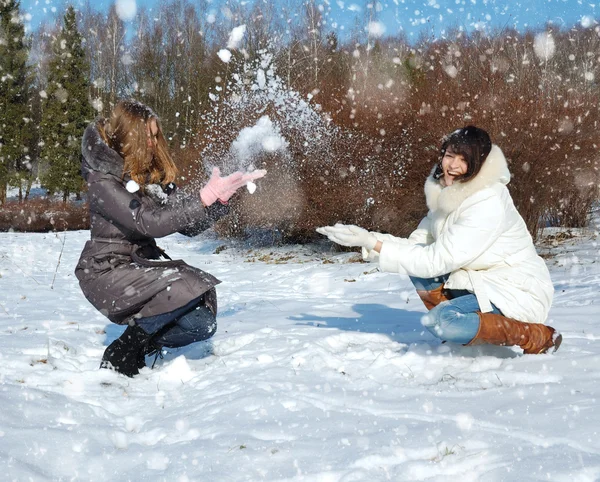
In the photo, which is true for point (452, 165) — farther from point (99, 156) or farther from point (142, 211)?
point (99, 156)

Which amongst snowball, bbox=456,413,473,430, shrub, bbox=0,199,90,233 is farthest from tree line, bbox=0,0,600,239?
snowball, bbox=456,413,473,430

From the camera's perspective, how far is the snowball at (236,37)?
28131 millimetres

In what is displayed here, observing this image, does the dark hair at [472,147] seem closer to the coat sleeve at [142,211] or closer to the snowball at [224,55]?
the coat sleeve at [142,211]

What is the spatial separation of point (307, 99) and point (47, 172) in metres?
19.0

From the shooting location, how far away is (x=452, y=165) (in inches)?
118

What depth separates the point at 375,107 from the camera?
34.1 ft

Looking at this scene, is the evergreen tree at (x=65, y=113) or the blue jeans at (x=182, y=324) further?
the evergreen tree at (x=65, y=113)

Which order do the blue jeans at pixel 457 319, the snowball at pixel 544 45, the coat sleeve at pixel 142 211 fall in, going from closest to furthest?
the blue jeans at pixel 457 319 → the coat sleeve at pixel 142 211 → the snowball at pixel 544 45

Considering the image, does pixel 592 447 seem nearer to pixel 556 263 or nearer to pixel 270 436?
pixel 270 436

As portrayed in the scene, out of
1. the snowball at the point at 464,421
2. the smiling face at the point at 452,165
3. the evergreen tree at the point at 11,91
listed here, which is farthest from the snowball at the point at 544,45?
the snowball at the point at 464,421

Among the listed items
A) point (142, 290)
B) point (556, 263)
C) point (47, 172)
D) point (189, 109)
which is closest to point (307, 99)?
point (556, 263)

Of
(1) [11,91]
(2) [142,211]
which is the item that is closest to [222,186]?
(2) [142,211]

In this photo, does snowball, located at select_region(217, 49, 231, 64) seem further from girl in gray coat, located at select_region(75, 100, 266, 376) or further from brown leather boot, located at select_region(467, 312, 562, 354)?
brown leather boot, located at select_region(467, 312, 562, 354)

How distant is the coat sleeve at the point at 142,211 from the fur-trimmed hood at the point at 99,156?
0.05 m
